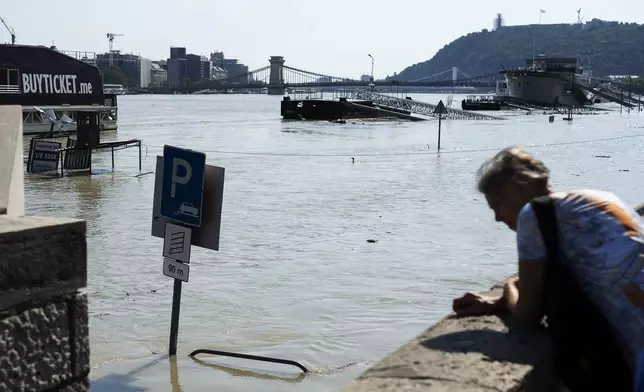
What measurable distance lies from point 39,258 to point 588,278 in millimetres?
1693

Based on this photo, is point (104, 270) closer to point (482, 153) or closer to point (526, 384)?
point (526, 384)

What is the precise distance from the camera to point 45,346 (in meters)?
2.62

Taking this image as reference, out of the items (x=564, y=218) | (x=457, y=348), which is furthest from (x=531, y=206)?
(x=457, y=348)

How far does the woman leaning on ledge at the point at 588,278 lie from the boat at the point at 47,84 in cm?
286

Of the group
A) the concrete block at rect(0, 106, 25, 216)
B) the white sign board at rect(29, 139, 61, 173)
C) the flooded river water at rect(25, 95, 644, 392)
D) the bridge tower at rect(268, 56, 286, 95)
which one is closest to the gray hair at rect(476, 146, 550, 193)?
the concrete block at rect(0, 106, 25, 216)

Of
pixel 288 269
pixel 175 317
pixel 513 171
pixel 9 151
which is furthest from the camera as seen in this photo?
→ pixel 288 269

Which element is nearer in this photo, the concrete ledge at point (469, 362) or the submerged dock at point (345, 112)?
the concrete ledge at point (469, 362)

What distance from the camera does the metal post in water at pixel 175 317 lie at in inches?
268

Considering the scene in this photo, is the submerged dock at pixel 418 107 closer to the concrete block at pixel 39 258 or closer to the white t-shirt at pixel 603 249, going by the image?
the white t-shirt at pixel 603 249

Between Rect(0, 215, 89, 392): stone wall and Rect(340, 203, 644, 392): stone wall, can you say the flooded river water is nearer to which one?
Rect(340, 203, 644, 392): stone wall

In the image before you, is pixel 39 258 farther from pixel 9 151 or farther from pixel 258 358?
pixel 258 358

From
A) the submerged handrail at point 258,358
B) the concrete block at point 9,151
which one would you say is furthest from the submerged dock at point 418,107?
the concrete block at point 9,151

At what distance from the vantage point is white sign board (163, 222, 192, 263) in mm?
6480

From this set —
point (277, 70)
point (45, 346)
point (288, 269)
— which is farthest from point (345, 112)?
point (277, 70)
